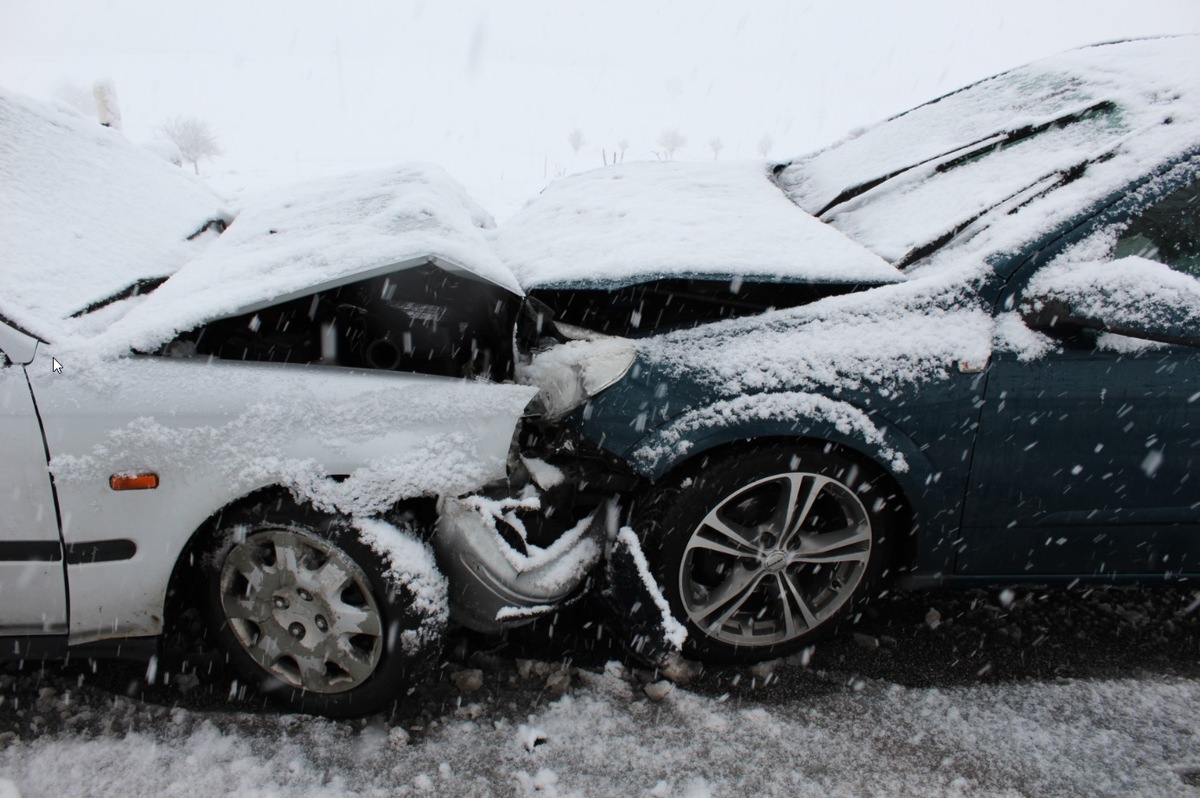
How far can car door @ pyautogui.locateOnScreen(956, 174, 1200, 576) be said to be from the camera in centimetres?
206

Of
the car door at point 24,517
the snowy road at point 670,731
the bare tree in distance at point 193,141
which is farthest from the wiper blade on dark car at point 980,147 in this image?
the bare tree in distance at point 193,141

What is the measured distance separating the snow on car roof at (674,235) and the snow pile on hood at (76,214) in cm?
117

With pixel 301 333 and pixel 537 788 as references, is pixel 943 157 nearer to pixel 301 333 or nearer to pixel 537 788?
pixel 301 333

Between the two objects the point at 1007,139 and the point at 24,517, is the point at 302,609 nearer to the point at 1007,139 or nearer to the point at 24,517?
the point at 24,517

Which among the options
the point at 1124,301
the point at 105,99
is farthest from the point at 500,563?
the point at 105,99

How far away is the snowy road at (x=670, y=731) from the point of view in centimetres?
193

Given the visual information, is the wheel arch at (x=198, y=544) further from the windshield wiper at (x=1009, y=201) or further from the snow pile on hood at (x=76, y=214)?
the windshield wiper at (x=1009, y=201)

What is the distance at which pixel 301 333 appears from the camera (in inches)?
91.9

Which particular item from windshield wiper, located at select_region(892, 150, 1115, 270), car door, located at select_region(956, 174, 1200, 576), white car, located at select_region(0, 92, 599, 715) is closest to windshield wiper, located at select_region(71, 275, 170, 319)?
white car, located at select_region(0, 92, 599, 715)

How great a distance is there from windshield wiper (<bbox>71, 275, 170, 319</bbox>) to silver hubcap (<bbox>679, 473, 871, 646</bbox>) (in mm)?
1723

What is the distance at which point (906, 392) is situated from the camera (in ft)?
6.82

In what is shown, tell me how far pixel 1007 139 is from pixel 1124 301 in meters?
0.89

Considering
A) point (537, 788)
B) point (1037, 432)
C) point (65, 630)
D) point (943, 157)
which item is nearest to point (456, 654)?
point (537, 788)

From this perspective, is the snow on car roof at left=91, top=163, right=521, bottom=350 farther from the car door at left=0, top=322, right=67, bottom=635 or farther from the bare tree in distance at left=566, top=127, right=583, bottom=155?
the bare tree in distance at left=566, top=127, right=583, bottom=155
